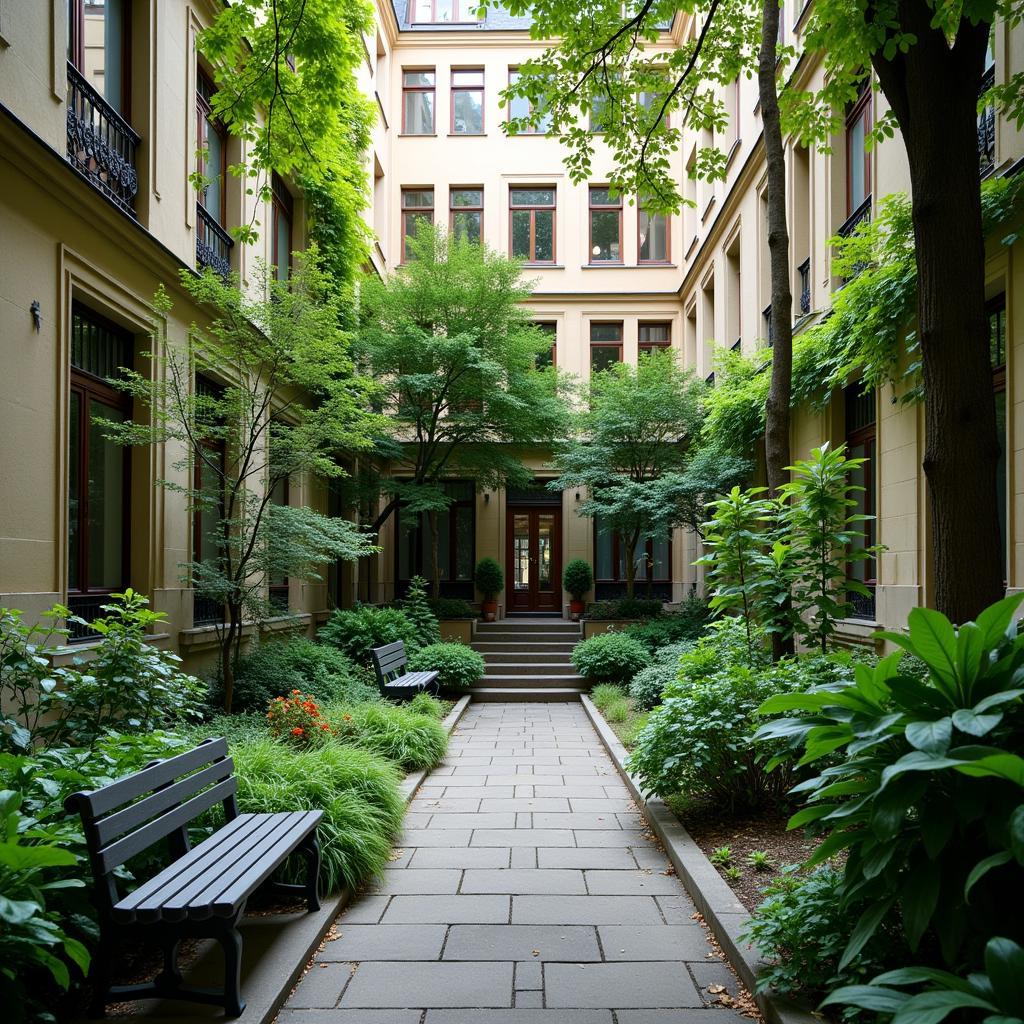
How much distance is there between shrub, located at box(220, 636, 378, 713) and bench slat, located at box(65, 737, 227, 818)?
4828 mm

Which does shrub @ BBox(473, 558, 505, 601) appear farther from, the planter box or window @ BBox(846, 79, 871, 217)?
window @ BBox(846, 79, 871, 217)

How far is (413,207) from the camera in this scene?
24.7m

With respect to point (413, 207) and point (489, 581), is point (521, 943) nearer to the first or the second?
point (489, 581)

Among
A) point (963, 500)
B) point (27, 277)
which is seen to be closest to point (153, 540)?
point (27, 277)

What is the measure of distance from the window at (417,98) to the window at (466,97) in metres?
0.68

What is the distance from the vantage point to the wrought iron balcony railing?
12625mm

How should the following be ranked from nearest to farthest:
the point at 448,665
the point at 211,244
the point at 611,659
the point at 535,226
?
the point at 211,244
the point at 448,665
the point at 611,659
the point at 535,226

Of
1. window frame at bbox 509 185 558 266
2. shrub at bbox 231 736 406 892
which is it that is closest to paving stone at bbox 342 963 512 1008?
shrub at bbox 231 736 406 892

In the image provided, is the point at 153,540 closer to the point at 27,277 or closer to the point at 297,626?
the point at 27,277

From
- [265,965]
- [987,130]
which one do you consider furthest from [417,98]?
[265,965]

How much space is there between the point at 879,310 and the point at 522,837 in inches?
238

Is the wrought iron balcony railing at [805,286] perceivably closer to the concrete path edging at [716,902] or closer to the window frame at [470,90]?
the concrete path edging at [716,902]

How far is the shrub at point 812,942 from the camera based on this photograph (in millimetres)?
3234

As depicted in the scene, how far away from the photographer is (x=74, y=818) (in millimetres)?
4020
